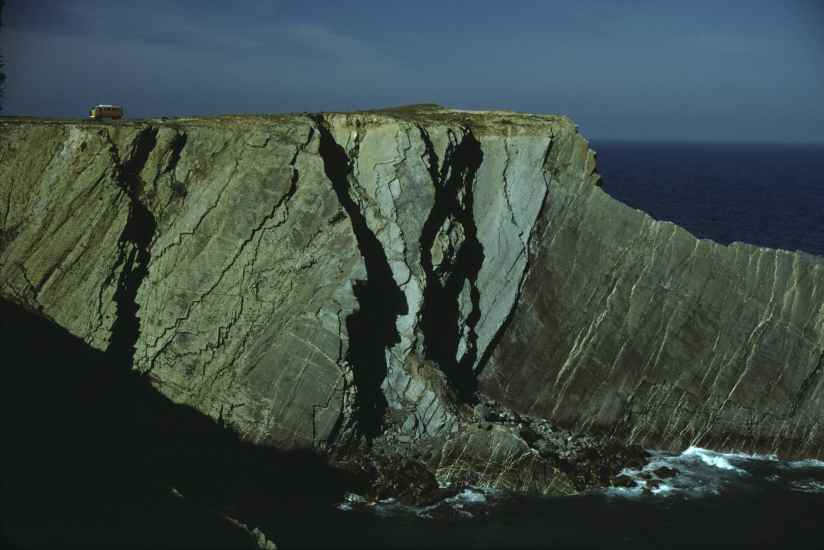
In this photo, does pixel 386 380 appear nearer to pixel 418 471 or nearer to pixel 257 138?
pixel 418 471

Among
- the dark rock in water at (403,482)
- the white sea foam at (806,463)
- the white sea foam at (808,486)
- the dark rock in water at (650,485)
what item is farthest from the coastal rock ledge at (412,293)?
the white sea foam at (808,486)

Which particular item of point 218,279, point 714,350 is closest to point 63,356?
point 218,279

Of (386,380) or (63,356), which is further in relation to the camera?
(386,380)

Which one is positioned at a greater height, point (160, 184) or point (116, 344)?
point (160, 184)

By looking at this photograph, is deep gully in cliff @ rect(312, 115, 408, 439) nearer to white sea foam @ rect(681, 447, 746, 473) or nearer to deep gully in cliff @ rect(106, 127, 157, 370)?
deep gully in cliff @ rect(106, 127, 157, 370)

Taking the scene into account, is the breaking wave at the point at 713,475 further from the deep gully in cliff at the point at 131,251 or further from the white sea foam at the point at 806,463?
the deep gully in cliff at the point at 131,251
